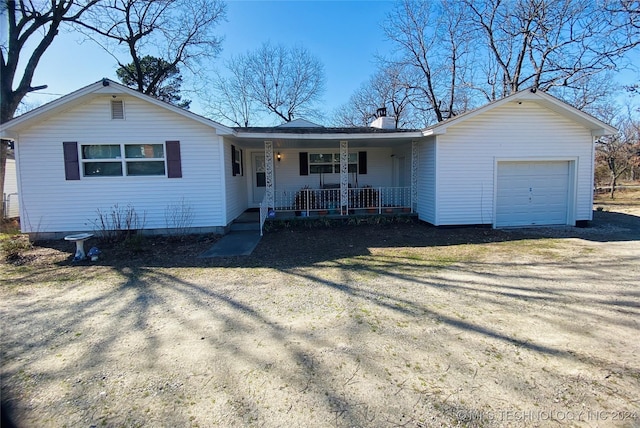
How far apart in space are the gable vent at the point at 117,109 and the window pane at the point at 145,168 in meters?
1.26

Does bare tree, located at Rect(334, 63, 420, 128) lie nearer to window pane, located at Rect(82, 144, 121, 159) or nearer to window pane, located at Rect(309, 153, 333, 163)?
window pane, located at Rect(309, 153, 333, 163)

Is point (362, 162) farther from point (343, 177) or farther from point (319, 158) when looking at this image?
point (343, 177)

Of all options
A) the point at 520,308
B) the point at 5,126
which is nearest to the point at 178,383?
the point at 520,308

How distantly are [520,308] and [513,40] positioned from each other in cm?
2271

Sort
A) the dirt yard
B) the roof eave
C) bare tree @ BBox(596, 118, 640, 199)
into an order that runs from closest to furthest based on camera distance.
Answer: the dirt yard
the roof eave
bare tree @ BBox(596, 118, 640, 199)

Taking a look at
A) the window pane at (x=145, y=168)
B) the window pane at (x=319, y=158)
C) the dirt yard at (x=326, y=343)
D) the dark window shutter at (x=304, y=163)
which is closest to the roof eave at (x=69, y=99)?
the window pane at (x=145, y=168)

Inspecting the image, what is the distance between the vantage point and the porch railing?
10914 mm

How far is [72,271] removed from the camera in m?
6.03

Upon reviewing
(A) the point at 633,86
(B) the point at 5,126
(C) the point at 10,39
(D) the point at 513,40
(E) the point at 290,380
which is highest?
(D) the point at 513,40

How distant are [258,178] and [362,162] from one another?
4.35 metres

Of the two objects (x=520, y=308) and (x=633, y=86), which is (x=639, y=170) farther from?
(x=520, y=308)

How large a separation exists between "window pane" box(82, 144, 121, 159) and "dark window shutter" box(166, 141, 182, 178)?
4.32ft

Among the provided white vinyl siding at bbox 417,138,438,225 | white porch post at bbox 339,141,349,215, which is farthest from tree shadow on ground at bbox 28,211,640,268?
white porch post at bbox 339,141,349,215

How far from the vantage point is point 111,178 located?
8.53 m
